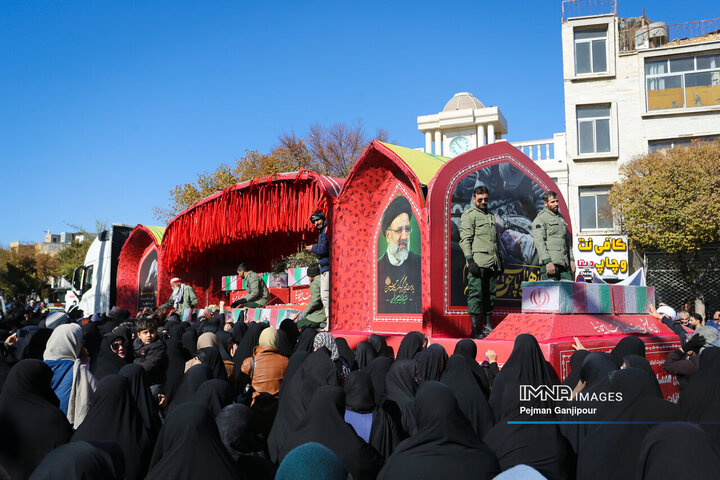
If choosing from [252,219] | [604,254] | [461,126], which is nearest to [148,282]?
[252,219]

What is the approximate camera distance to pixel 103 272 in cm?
1758

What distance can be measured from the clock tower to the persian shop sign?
1327 cm

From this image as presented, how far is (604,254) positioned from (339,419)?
20.1 meters

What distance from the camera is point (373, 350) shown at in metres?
6.06

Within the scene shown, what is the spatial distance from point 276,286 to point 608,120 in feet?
50.9

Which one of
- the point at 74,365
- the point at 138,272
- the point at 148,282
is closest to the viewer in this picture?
the point at 74,365

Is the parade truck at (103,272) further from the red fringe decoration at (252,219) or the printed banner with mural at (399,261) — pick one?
the printed banner with mural at (399,261)

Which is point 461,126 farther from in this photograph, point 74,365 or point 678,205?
point 74,365

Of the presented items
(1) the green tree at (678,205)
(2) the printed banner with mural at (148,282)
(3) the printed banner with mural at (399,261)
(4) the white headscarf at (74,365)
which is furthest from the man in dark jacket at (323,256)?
(1) the green tree at (678,205)

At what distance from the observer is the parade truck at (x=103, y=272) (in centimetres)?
1727

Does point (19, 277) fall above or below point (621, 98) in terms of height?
below

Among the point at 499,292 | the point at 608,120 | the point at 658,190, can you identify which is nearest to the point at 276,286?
the point at 499,292

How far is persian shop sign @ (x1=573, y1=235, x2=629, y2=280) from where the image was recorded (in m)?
21.0

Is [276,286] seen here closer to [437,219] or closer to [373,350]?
[437,219]
